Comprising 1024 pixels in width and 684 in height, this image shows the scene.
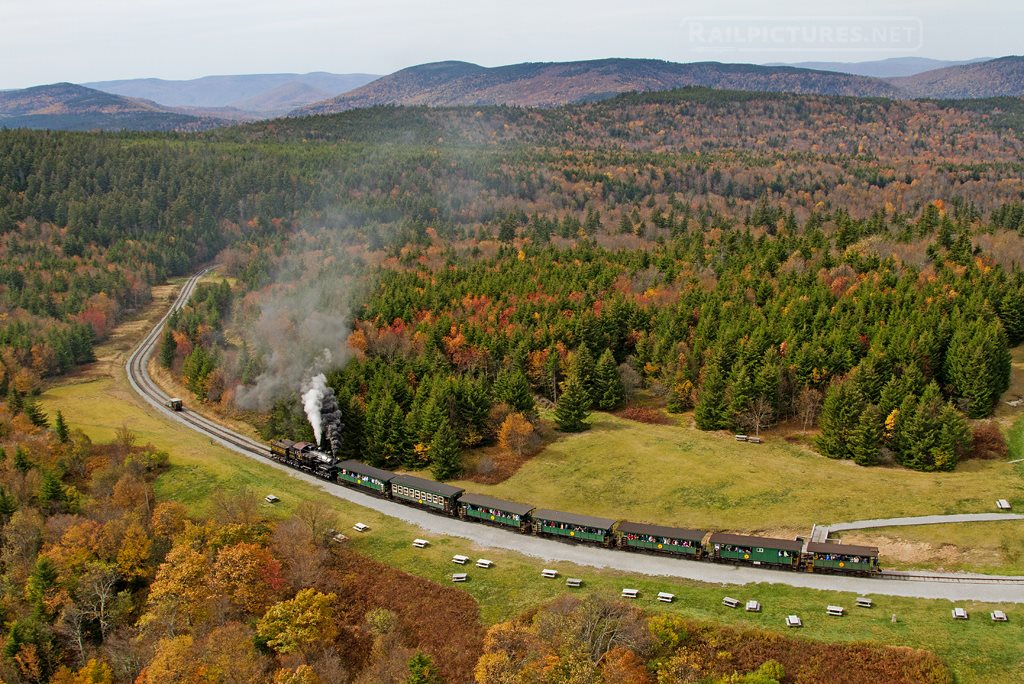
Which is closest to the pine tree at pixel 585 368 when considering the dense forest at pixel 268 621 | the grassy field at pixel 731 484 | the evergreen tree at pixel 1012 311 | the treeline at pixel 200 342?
the grassy field at pixel 731 484

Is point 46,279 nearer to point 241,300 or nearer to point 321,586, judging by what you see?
point 241,300

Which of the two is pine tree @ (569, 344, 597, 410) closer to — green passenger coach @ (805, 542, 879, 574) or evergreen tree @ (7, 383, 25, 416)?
green passenger coach @ (805, 542, 879, 574)

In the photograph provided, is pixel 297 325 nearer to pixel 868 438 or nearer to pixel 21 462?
pixel 21 462

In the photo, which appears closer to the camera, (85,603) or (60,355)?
(85,603)

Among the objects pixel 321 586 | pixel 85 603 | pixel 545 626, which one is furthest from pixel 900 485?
pixel 85 603

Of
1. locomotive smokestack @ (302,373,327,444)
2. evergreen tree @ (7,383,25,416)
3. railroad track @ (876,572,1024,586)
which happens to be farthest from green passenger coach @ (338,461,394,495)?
evergreen tree @ (7,383,25,416)

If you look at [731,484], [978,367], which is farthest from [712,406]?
[978,367]
